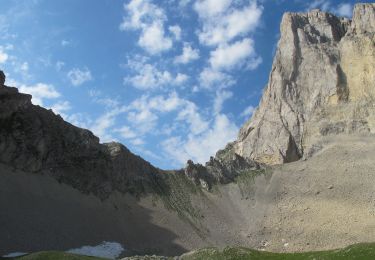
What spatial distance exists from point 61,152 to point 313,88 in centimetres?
7057

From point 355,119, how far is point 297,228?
41.6m

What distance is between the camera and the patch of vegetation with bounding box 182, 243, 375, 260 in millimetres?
31141

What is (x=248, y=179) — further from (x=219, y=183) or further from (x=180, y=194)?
(x=180, y=194)

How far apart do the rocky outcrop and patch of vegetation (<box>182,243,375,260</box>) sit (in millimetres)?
52156

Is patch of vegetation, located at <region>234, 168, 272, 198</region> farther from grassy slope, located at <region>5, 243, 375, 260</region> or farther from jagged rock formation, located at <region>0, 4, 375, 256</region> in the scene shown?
grassy slope, located at <region>5, 243, 375, 260</region>

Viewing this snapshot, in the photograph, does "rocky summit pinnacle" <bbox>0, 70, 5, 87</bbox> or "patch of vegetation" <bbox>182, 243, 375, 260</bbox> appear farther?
"rocky summit pinnacle" <bbox>0, 70, 5, 87</bbox>

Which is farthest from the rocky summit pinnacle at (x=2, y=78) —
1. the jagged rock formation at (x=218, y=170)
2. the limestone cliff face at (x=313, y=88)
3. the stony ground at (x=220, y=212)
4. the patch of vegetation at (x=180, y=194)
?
the limestone cliff face at (x=313, y=88)

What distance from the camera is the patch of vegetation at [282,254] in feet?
102

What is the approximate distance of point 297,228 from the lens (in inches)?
3492

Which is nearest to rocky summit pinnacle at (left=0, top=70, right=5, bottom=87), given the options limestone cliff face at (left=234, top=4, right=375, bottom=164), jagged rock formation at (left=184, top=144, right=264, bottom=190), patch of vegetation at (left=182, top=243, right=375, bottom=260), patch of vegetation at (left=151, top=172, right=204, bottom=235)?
patch of vegetation at (left=151, top=172, right=204, bottom=235)

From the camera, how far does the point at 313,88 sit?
13038 cm

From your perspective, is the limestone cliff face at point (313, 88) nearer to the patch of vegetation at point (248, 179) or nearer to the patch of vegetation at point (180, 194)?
→ the patch of vegetation at point (248, 179)

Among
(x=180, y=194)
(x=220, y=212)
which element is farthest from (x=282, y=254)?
(x=180, y=194)

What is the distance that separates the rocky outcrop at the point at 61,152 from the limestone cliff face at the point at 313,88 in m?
40.1
